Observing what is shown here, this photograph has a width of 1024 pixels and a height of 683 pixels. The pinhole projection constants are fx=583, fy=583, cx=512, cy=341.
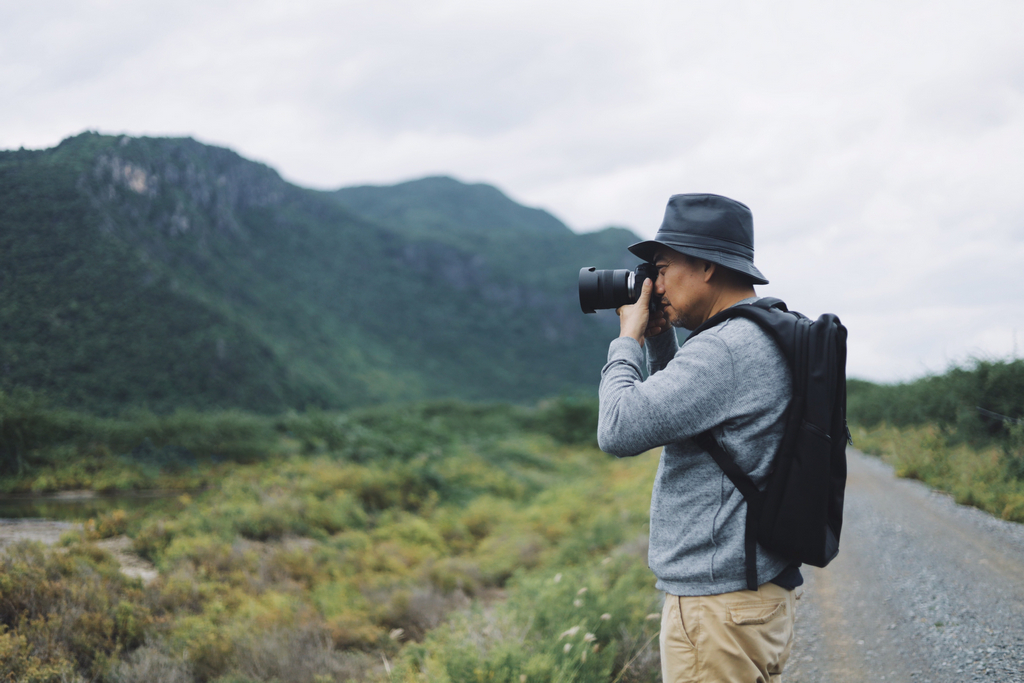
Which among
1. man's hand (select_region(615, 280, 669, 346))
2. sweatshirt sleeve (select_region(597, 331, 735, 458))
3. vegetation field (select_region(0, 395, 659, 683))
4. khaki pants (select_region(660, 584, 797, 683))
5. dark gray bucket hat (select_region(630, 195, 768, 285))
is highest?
dark gray bucket hat (select_region(630, 195, 768, 285))

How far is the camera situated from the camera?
189 cm

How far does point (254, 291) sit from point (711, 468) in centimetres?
9114

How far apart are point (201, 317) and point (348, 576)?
52.1 m

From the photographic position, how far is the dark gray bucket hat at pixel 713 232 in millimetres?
1676

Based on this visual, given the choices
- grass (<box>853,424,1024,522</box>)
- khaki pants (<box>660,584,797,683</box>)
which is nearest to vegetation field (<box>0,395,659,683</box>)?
khaki pants (<box>660,584,797,683</box>)

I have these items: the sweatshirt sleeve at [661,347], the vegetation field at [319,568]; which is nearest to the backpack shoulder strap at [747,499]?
the sweatshirt sleeve at [661,347]

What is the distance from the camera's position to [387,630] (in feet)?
16.2

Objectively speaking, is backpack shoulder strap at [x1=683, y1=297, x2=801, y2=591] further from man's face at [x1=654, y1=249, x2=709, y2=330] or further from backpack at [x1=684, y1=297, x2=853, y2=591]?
man's face at [x1=654, y1=249, x2=709, y2=330]

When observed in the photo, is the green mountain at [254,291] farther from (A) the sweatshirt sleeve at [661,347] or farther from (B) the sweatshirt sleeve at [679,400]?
(B) the sweatshirt sleeve at [679,400]

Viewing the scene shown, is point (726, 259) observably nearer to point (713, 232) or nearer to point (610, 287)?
point (713, 232)

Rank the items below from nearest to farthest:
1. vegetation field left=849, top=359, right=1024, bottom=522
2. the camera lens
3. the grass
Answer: the camera lens, the grass, vegetation field left=849, top=359, right=1024, bottom=522

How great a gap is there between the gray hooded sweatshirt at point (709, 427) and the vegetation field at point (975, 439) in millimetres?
5405

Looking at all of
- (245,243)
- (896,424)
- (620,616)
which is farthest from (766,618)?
(245,243)

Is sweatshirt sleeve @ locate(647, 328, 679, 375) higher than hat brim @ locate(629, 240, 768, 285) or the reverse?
the reverse
